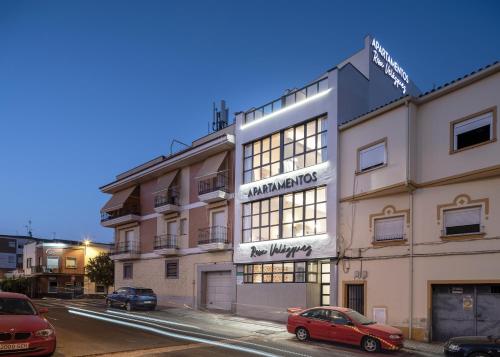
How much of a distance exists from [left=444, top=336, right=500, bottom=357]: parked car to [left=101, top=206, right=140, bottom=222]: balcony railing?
1104 inches

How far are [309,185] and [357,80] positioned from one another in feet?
19.0

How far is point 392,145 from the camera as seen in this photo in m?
19.9

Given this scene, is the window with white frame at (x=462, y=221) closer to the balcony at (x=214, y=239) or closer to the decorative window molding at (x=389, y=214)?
the decorative window molding at (x=389, y=214)

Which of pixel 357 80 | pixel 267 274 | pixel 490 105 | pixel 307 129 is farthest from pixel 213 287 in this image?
pixel 490 105

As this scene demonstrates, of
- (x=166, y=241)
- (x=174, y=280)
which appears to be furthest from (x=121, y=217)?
(x=174, y=280)

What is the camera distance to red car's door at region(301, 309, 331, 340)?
16.7m

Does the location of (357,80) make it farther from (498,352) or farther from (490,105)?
(498,352)

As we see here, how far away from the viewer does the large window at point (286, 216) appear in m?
23.5

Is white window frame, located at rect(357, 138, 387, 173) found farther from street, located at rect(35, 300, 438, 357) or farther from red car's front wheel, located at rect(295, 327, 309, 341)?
street, located at rect(35, 300, 438, 357)

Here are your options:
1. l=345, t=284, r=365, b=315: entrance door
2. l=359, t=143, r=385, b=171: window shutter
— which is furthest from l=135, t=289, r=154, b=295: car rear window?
l=359, t=143, r=385, b=171: window shutter

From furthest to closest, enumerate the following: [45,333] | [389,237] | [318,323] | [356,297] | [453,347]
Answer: [356,297] → [389,237] → [318,323] → [453,347] → [45,333]

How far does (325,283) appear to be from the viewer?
23031mm

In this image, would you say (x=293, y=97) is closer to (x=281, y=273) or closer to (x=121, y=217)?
(x=281, y=273)

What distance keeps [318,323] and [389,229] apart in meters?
5.41
